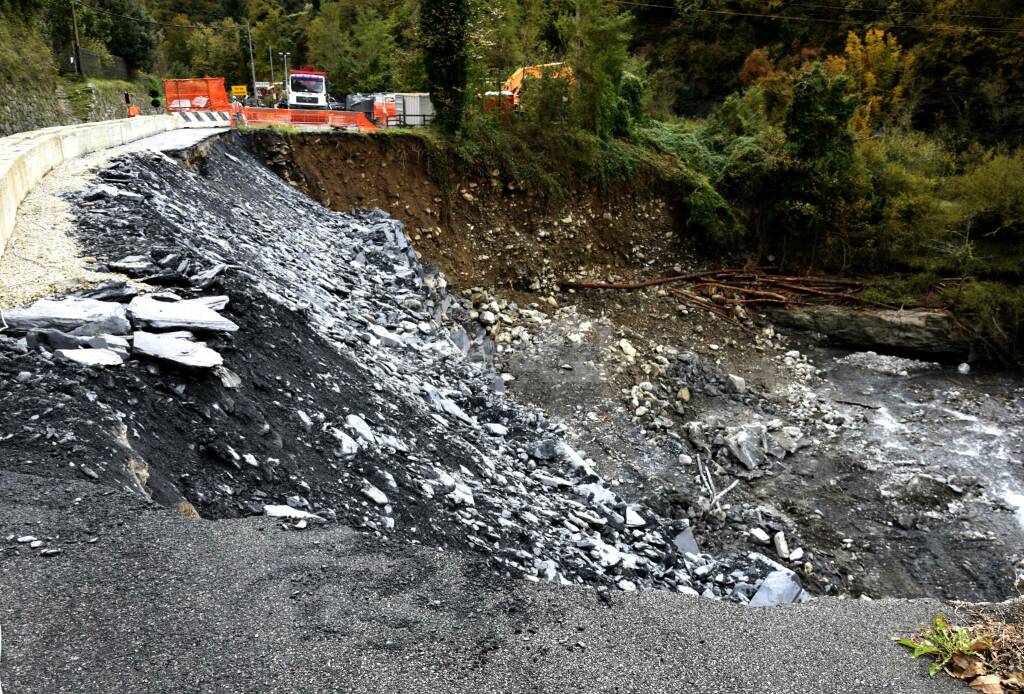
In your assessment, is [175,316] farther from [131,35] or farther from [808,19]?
[131,35]

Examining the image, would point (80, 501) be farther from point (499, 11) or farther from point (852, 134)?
point (852, 134)

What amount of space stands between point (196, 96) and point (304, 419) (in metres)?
16.9

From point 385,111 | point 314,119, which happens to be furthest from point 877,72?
point 314,119

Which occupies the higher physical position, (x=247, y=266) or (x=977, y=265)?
(x=247, y=266)

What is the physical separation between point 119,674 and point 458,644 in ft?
5.25

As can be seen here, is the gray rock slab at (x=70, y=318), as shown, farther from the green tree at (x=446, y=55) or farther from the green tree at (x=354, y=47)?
the green tree at (x=354, y=47)

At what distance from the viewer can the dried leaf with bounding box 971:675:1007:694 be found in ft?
12.0

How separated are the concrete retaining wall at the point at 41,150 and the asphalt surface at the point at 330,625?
4630 mm

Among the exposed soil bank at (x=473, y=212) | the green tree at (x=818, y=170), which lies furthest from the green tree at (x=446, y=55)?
the green tree at (x=818, y=170)

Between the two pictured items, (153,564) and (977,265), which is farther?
(977,265)

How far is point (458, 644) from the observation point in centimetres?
346

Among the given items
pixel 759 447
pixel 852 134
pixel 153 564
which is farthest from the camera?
pixel 852 134

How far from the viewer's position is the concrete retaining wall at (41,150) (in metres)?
7.15

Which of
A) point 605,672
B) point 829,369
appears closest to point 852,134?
point 829,369
